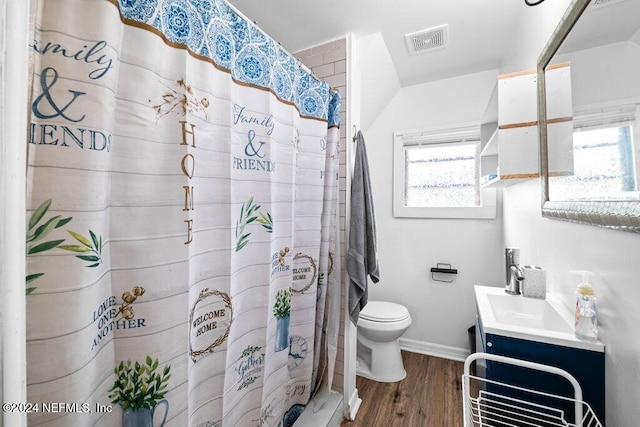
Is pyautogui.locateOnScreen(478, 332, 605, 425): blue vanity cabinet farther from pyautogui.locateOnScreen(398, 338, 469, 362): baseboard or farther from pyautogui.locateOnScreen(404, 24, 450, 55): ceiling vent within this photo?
pyautogui.locateOnScreen(404, 24, 450, 55): ceiling vent

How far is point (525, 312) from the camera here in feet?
4.07

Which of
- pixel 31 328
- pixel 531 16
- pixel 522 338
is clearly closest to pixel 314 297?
pixel 522 338

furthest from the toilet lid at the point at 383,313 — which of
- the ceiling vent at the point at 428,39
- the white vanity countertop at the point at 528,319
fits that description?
the ceiling vent at the point at 428,39

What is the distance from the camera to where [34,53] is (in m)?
0.51

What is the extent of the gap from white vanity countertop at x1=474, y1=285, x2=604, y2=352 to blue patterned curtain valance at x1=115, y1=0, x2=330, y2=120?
1.23 m

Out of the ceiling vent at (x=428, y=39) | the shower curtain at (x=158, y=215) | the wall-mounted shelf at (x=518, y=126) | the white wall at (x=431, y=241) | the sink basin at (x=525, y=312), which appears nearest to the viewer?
the shower curtain at (x=158, y=215)

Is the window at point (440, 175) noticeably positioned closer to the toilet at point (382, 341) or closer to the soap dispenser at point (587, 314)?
the toilet at point (382, 341)

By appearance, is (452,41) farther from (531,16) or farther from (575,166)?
(575,166)

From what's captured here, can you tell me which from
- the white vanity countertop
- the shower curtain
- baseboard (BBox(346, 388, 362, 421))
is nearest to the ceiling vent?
the shower curtain

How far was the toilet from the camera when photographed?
1.88m

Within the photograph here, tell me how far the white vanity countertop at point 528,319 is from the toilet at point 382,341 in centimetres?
68

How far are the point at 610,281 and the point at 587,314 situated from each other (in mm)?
135

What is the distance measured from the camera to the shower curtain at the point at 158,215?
0.53 metres

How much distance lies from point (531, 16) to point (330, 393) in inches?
93.1
